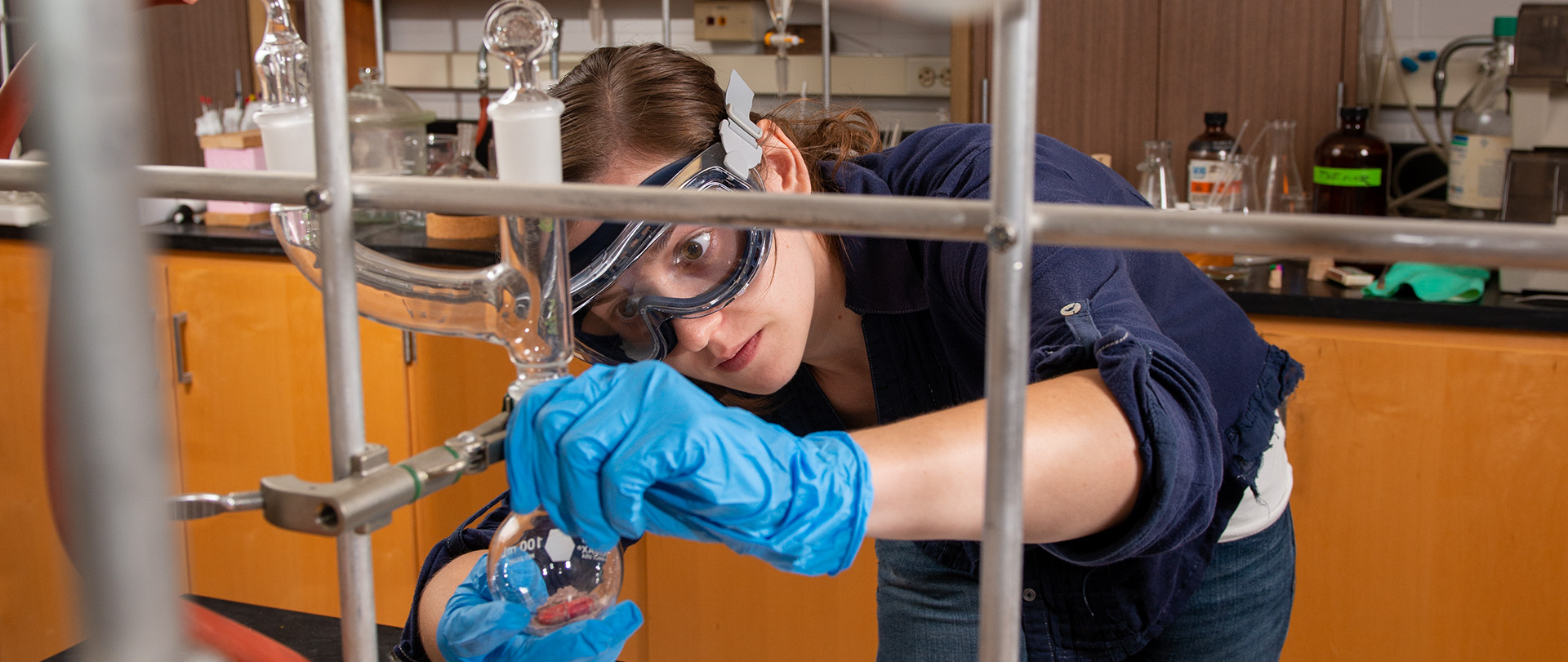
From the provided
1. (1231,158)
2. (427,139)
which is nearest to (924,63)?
(1231,158)

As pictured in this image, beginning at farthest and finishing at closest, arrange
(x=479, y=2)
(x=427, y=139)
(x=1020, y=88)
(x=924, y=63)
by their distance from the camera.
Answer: (x=479, y=2) → (x=924, y=63) → (x=427, y=139) → (x=1020, y=88)

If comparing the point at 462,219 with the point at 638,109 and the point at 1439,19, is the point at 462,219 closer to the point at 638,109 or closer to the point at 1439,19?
the point at 638,109

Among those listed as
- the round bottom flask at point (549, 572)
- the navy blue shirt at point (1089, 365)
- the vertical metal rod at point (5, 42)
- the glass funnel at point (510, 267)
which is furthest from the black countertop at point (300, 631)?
the vertical metal rod at point (5, 42)

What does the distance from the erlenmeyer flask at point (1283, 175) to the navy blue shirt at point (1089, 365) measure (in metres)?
1.11

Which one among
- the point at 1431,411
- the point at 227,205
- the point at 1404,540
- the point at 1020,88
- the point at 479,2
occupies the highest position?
the point at 479,2

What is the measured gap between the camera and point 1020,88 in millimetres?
475

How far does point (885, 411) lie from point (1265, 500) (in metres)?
0.43

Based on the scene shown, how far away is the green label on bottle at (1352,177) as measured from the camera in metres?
2.27

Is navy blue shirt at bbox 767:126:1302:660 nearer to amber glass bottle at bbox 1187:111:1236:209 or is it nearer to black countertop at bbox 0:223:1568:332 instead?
black countertop at bbox 0:223:1568:332

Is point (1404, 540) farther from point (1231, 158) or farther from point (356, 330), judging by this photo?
point (356, 330)

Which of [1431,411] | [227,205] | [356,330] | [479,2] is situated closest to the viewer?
[356,330]

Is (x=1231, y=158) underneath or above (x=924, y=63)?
underneath

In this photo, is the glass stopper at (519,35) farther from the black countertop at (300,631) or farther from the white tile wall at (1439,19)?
the white tile wall at (1439,19)

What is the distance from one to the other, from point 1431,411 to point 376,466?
1854 mm
